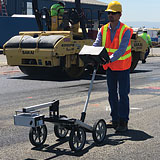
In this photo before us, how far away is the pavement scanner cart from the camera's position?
17.2ft

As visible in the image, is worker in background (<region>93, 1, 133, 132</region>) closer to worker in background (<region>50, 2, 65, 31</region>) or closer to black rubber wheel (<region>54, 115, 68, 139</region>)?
black rubber wheel (<region>54, 115, 68, 139</region>)

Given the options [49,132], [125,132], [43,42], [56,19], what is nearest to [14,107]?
[49,132]

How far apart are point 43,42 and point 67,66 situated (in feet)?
3.87

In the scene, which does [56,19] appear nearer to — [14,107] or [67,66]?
[67,66]

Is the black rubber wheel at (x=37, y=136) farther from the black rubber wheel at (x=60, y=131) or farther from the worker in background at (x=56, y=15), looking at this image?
the worker in background at (x=56, y=15)

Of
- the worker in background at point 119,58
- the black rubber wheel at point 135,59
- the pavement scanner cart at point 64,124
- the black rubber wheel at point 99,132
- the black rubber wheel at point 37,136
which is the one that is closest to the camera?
the pavement scanner cart at point 64,124

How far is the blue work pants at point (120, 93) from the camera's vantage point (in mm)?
6461

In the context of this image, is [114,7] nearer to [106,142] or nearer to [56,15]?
[106,142]

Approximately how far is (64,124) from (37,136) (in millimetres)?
392

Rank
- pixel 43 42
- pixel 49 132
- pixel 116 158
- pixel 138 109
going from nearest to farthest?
A: pixel 116 158, pixel 49 132, pixel 138 109, pixel 43 42

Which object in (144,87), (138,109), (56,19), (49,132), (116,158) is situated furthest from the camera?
(56,19)

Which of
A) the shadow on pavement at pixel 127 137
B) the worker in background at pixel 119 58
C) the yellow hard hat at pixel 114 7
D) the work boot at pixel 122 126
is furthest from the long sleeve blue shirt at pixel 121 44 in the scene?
the shadow on pavement at pixel 127 137

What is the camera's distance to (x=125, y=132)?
648 cm

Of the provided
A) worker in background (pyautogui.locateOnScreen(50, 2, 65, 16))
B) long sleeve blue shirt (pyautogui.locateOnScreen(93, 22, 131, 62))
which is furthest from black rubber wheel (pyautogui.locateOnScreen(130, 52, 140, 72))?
long sleeve blue shirt (pyautogui.locateOnScreen(93, 22, 131, 62))
